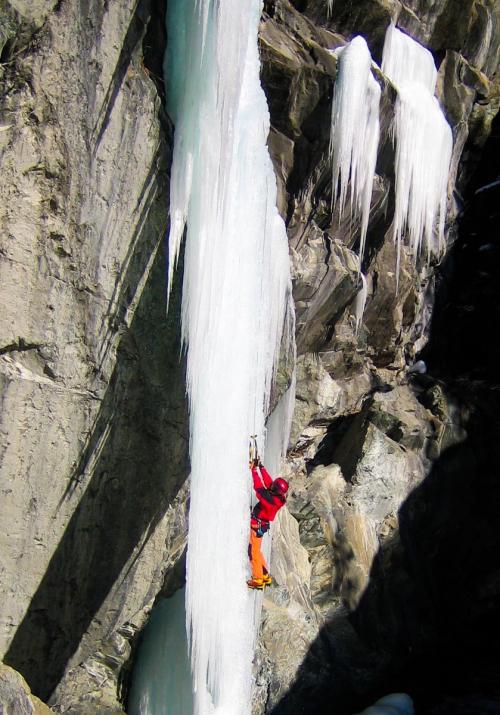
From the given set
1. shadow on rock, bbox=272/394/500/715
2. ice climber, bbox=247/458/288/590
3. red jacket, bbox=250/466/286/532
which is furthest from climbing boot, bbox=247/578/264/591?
shadow on rock, bbox=272/394/500/715

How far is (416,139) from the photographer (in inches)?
419

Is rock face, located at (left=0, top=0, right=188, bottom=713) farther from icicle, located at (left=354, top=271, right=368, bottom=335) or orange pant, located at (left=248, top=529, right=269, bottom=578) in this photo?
icicle, located at (left=354, top=271, right=368, bottom=335)

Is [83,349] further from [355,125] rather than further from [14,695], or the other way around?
[355,125]

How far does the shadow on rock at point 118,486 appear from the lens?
240 inches

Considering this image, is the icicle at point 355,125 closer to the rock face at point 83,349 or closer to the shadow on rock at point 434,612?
Answer: the rock face at point 83,349

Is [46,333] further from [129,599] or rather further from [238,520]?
[129,599]

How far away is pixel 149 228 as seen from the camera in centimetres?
611

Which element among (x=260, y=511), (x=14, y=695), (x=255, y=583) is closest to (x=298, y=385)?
(x=260, y=511)

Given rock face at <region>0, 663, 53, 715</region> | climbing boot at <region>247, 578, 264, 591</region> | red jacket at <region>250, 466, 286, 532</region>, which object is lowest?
rock face at <region>0, 663, 53, 715</region>

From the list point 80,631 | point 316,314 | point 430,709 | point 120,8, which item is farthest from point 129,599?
point 430,709

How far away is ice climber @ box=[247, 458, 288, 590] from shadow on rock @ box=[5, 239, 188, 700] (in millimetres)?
803

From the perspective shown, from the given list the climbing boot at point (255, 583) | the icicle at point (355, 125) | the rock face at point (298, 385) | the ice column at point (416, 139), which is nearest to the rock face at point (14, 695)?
the rock face at point (298, 385)

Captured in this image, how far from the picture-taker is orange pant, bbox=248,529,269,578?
6.50 m

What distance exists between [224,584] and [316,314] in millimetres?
4417
